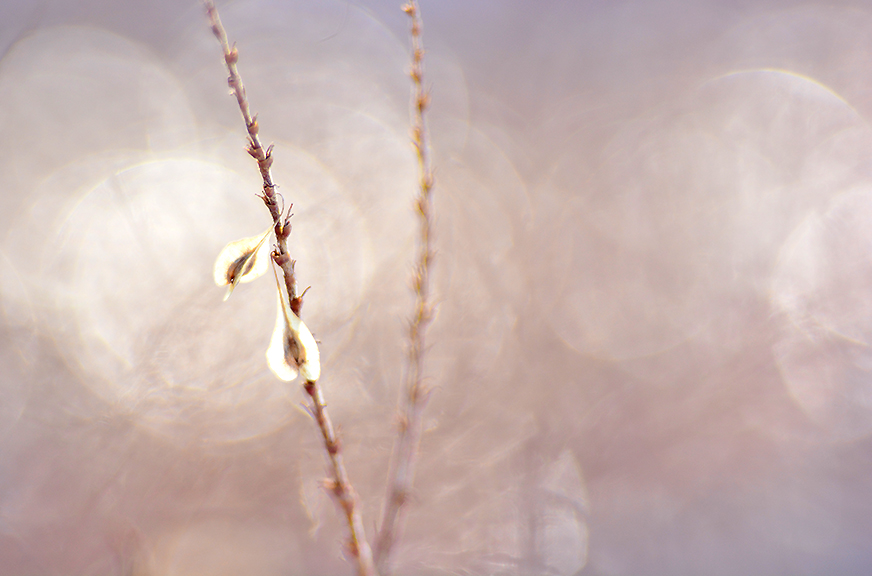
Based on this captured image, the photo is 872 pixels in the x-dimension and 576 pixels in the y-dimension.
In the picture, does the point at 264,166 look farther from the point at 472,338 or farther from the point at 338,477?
the point at 472,338

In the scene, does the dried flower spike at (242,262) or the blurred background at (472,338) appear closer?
the dried flower spike at (242,262)

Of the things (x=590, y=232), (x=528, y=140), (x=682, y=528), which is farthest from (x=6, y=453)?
(x=528, y=140)

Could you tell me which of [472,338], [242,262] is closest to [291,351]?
[242,262]

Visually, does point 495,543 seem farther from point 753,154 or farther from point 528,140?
point 528,140

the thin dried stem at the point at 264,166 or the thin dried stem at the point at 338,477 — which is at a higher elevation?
the thin dried stem at the point at 264,166

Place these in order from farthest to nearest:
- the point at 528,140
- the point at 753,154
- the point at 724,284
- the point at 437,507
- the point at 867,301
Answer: the point at 528,140, the point at 753,154, the point at 724,284, the point at 867,301, the point at 437,507
